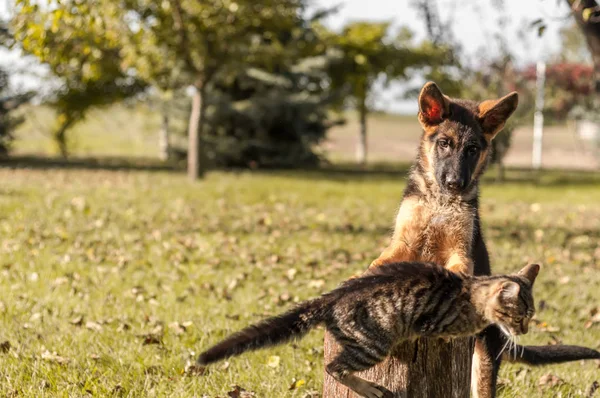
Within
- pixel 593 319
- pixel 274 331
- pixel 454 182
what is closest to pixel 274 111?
pixel 593 319

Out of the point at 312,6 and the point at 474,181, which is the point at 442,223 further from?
the point at 312,6

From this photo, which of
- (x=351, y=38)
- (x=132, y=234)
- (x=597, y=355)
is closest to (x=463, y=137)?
(x=597, y=355)

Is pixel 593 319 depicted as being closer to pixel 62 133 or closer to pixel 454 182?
pixel 454 182

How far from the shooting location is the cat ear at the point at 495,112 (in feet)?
13.3

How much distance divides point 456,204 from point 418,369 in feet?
3.60

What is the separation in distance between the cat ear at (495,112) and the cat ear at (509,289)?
1.15 m

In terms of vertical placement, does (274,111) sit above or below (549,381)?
above

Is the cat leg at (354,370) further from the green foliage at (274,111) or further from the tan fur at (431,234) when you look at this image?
the green foliage at (274,111)

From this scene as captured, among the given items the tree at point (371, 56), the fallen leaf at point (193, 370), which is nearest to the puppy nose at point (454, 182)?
the fallen leaf at point (193, 370)

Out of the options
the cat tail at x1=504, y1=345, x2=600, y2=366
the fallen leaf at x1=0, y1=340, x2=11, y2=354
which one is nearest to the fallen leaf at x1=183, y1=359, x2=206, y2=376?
the fallen leaf at x1=0, y1=340, x2=11, y2=354

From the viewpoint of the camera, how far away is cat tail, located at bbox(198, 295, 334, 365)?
332cm

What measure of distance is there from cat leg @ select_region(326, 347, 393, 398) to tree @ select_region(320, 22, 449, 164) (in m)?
22.2

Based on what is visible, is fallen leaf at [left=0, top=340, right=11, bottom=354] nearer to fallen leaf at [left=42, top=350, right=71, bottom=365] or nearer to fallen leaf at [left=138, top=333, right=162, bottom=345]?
fallen leaf at [left=42, top=350, right=71, bottom=365]

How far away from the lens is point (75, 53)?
16.7 m
